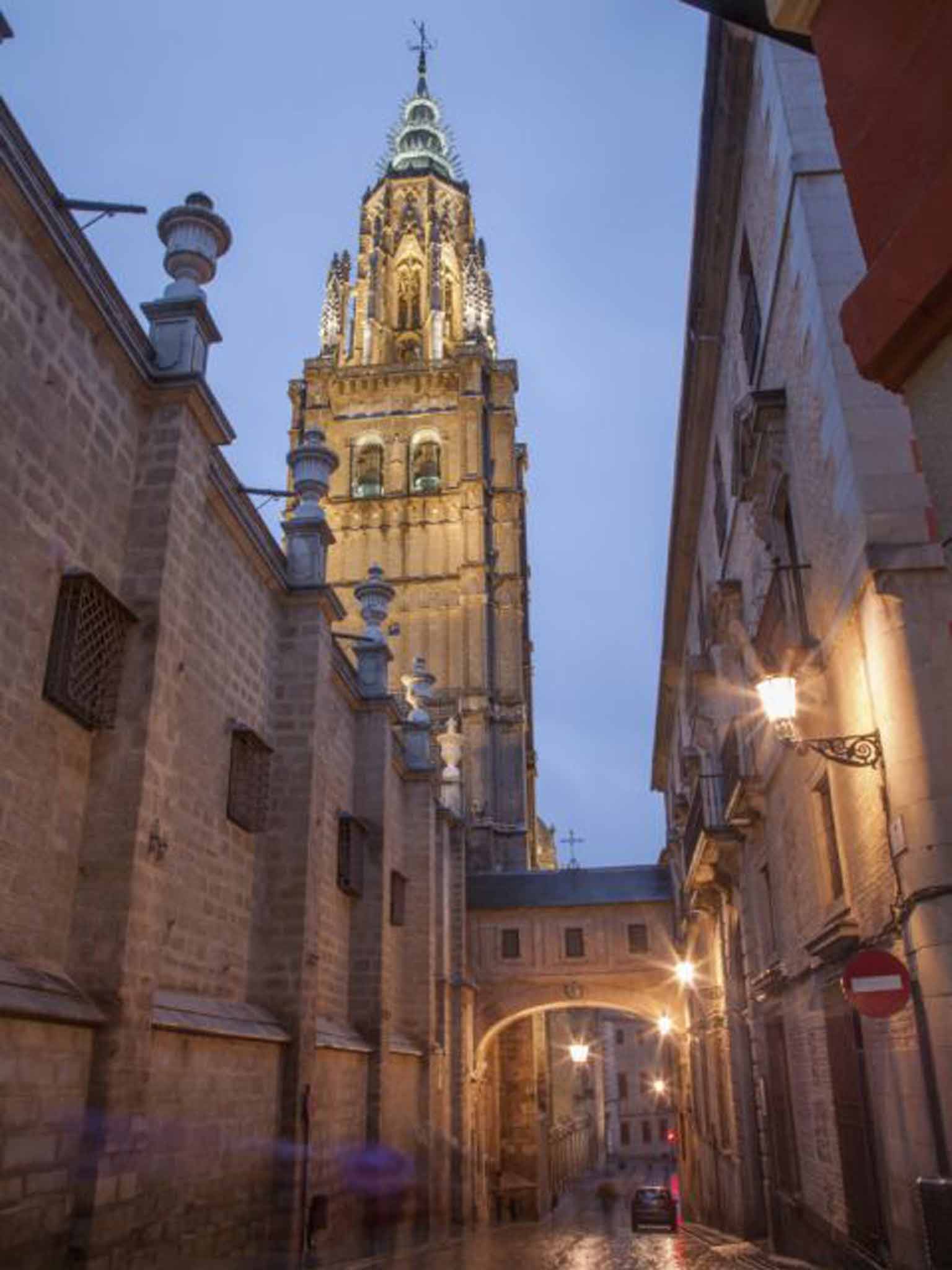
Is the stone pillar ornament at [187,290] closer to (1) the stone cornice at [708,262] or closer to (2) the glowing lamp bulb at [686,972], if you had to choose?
(1) the stone cornice at [708,262]

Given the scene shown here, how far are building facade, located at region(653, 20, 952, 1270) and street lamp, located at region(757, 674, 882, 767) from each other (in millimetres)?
49

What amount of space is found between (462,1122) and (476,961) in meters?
5.96

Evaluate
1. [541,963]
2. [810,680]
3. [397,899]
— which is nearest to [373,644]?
[397,899]

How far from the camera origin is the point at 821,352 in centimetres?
866

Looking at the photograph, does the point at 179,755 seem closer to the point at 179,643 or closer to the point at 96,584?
the point at 179,643

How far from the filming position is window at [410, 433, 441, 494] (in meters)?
46.5

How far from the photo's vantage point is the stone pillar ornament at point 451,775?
2975 cm

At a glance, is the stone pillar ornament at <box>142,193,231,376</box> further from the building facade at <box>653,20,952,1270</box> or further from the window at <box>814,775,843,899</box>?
the window at <box>814,775,843,899</box>

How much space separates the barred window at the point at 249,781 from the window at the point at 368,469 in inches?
1351

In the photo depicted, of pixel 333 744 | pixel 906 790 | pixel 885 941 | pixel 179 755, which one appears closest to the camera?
pixel 906 790

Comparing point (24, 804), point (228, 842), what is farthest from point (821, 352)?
point (228, 842)

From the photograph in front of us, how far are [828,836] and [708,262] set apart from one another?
A: 26.0ft

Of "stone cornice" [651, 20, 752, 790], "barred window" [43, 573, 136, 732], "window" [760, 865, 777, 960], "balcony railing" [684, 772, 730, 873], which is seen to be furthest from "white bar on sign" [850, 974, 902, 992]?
"balcony railing" [684, 772, 730, 873]

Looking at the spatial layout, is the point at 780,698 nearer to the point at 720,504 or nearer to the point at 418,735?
the point at 720,504
